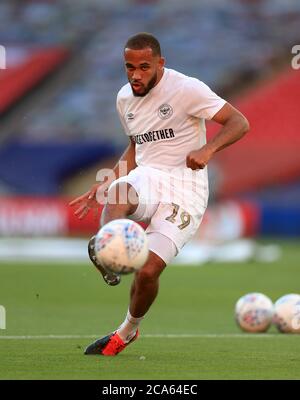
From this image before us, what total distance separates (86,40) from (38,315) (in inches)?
813

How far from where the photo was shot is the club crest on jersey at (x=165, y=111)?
318 inches

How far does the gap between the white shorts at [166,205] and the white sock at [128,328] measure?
0.58 metres

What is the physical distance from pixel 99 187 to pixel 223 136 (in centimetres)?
118

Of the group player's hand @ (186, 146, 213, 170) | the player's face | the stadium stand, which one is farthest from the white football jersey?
the stadium stand

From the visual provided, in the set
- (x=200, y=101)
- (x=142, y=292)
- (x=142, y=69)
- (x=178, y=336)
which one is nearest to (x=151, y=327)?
(x=178, y=336)

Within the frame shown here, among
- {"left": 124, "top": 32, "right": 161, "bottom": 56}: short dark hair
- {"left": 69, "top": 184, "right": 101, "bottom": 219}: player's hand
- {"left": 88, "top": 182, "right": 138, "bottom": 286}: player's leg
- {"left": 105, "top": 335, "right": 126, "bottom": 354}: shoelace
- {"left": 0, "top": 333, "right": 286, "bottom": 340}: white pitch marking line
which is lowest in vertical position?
{"left": 105, "top": 335, "right": 126, "bottom": 354}: shoelace

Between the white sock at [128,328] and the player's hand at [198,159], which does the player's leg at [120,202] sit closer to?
the player's hand at [198,159]

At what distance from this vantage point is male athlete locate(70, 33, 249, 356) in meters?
7.75

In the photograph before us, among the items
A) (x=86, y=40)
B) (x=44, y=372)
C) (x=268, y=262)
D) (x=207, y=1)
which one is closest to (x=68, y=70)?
(x=86, y=40)

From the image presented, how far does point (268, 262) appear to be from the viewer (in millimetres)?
20906

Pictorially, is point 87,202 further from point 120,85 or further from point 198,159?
point 120,85

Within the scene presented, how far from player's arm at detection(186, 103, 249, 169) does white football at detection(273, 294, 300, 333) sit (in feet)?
8.81

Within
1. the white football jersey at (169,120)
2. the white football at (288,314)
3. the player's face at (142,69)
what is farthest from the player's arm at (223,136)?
the white football at (288,314)

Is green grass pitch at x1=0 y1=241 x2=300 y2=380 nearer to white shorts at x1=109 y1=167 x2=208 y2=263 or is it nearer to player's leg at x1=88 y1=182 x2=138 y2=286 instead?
white shorts at x1=109 y1=167 x2=208 y2=263
